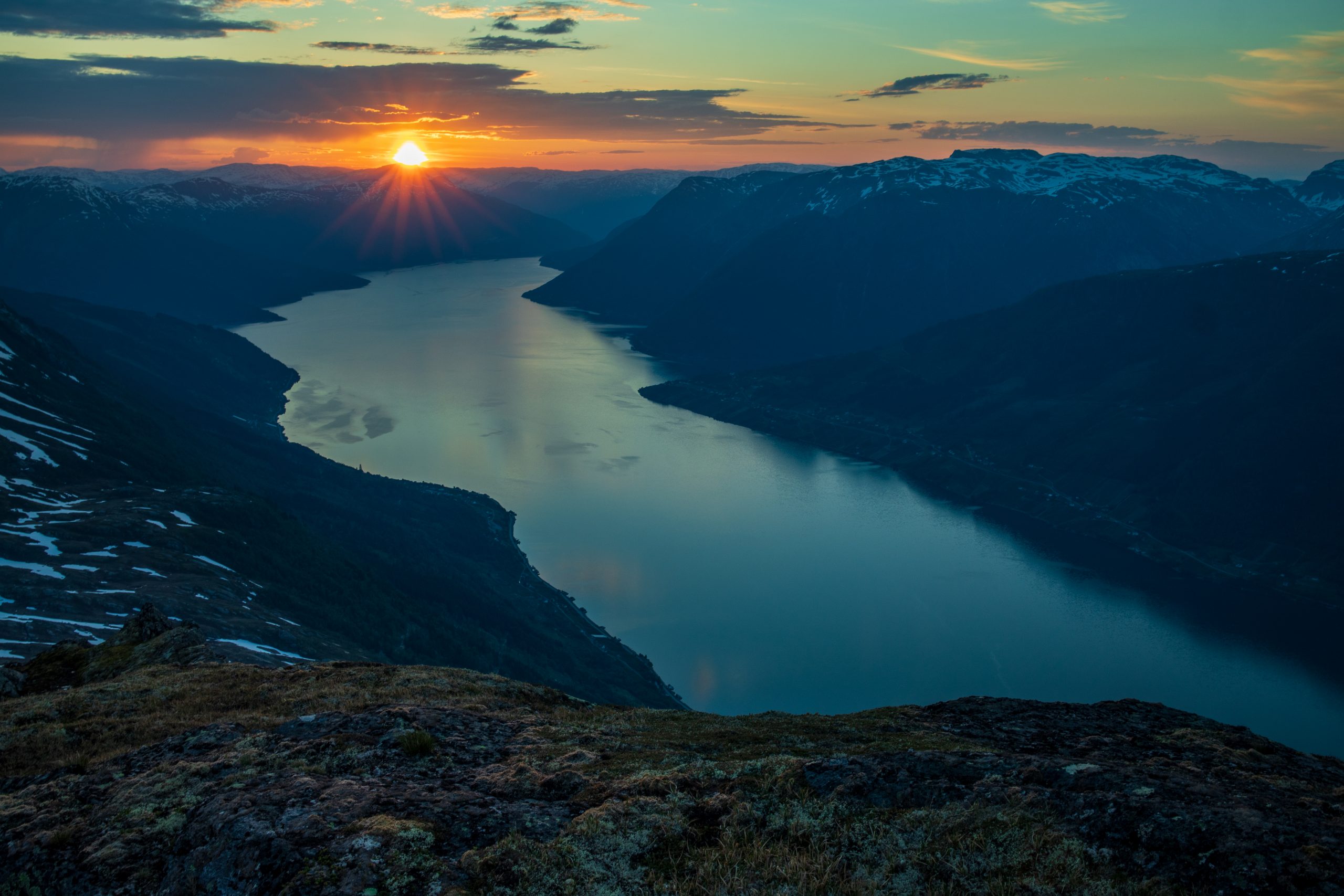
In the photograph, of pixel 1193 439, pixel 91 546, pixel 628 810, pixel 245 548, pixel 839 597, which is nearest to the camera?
pixel 628 810

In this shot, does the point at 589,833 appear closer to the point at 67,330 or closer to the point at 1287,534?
the point at 1287,534

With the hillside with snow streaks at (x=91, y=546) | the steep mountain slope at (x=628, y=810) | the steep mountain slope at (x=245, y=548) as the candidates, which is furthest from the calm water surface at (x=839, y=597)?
the steep mountain slope at (x=628, y=810)

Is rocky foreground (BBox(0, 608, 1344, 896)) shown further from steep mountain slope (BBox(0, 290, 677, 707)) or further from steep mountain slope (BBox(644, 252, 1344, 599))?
steep mountain slope (BBox(644, 252, 1344, 599))

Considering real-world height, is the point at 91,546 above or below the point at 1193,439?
above

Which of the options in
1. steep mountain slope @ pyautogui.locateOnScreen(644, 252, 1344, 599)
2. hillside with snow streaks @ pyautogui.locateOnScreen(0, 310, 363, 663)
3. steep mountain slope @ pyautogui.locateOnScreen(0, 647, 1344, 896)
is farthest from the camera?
steep mountain slope @ pyautogui.locateOnScreen(644, 252, 1344, 599)

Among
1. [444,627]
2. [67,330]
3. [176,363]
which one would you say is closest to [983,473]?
[444,627]

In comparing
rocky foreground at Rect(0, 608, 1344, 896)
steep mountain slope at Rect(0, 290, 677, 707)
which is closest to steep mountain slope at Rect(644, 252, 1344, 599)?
steep mountain slope at Rect(0, 290, 677, 707)

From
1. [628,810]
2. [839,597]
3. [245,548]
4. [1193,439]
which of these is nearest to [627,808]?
[628,810]

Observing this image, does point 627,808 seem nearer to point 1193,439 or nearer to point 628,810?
point 628,810
